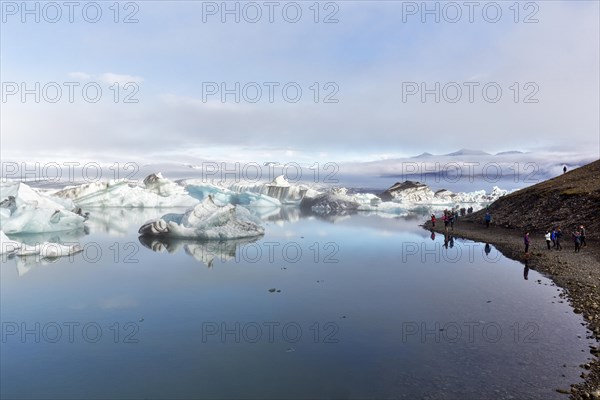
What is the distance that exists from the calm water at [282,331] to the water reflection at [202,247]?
1.66m

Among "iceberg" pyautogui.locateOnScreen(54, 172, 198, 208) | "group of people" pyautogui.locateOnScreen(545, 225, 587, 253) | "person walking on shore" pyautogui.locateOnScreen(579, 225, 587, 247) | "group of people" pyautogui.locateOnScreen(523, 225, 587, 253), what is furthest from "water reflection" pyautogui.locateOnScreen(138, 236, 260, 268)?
"iceberg" pyautogui.locateOnScreen(54, 172, 198, 208)

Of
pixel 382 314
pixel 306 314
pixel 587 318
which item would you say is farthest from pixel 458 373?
pixel 587 318

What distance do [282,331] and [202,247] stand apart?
55.3ft

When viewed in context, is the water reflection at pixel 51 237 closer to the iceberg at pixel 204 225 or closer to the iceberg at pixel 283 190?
the iceberg at pixel 204 225

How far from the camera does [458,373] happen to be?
29.2ft

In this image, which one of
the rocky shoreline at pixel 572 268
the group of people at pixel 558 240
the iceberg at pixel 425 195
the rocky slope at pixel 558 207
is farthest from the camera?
the iceberg at pixel 425 195

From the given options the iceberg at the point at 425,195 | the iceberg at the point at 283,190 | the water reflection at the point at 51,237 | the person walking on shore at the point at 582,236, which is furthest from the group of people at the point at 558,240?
the iceberg at the point at 283,190

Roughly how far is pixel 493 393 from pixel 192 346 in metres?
7.10

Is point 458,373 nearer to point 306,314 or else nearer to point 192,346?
point 306,314

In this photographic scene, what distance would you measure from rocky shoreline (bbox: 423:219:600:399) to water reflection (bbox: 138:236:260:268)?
52.8 ft

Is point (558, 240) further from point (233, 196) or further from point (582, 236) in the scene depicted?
point (233, 196)

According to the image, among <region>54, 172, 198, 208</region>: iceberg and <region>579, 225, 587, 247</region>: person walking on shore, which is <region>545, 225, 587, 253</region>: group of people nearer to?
<region>579, 225, 587, 247</region>: person walking on shore

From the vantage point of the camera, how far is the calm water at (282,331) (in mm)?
8461

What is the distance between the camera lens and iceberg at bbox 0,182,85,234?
1266 inches
